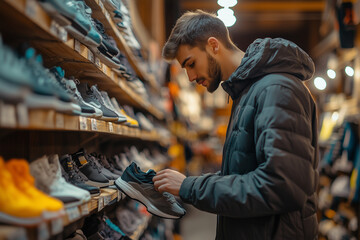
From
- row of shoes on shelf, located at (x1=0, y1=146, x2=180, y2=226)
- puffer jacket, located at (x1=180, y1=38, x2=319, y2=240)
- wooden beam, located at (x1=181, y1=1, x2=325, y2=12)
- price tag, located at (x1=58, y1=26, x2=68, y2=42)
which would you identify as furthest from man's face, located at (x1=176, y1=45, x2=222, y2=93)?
wooden beam, located at (x1=181, y1=1, x2=325, y2=12)

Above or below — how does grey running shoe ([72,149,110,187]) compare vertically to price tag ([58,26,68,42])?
below

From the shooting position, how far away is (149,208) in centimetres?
188

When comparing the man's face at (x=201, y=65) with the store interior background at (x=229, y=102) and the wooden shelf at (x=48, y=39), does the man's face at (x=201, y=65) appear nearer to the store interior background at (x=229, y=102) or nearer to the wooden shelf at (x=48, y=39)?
the store interior background at (x=229, y=102)

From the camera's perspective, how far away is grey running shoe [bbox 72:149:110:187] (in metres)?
2.04

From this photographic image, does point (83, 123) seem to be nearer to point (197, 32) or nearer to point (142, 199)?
point (142, 199)

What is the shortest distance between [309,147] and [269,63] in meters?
0.40

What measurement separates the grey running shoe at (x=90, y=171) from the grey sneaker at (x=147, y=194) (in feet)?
0.51

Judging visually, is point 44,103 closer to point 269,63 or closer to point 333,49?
point 269,63

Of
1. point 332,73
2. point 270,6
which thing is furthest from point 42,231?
point 270,6

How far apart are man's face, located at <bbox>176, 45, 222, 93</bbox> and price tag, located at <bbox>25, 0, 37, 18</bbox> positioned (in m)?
1.03

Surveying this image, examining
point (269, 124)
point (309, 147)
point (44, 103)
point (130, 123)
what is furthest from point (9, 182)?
point (130, 123)

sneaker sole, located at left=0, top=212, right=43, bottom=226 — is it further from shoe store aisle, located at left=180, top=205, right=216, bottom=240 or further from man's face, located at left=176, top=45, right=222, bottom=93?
shoe store aisle, located at left=180, top=205, right=216, bottom=240

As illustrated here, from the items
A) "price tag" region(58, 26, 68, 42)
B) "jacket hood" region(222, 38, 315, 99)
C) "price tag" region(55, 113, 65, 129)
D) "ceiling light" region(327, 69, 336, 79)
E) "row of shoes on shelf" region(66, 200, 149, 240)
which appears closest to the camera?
"price tag" region(55, 113, 65, 129)

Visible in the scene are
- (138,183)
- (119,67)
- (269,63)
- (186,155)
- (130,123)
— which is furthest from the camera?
(186,155)
